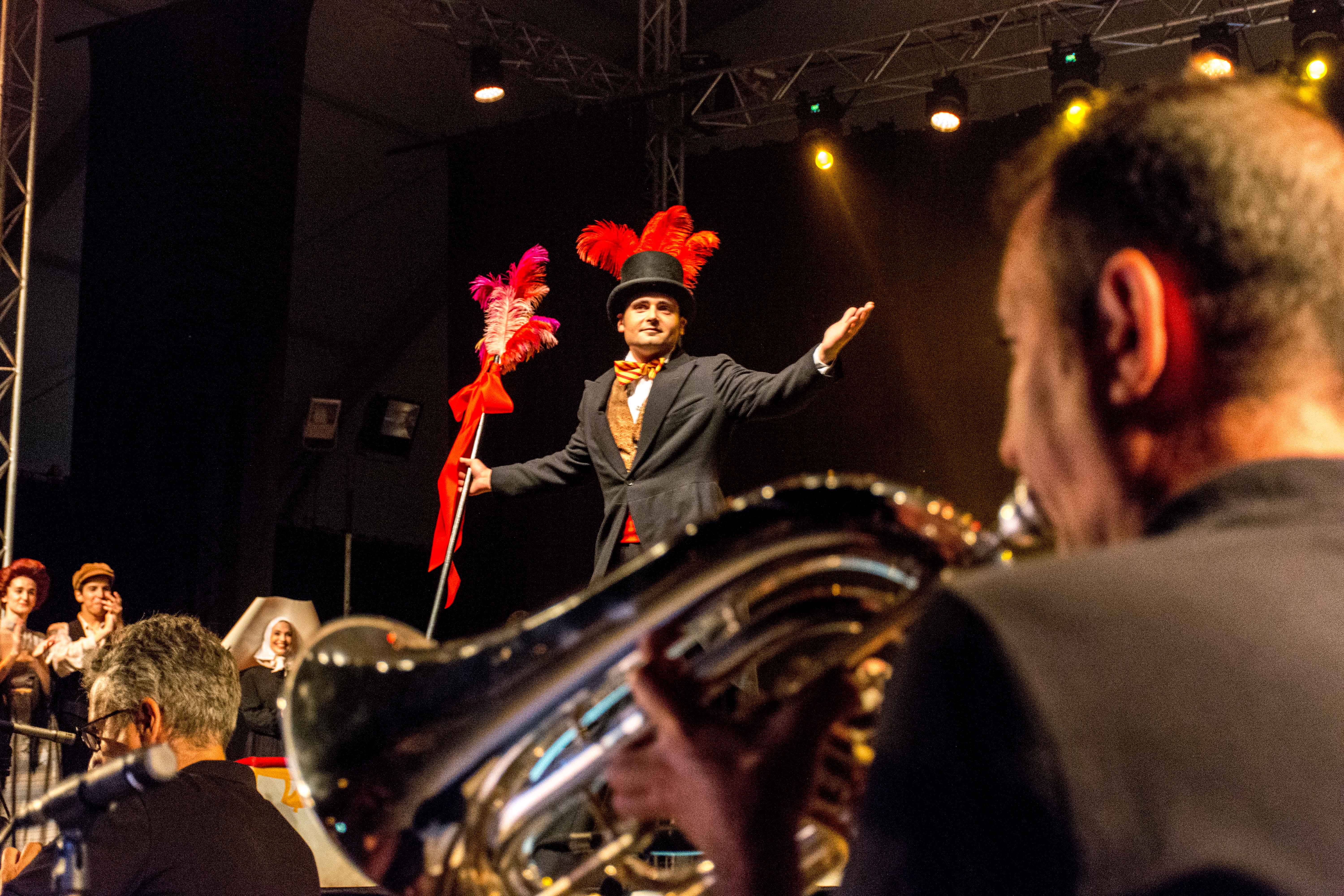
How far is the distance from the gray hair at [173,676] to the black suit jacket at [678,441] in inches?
54.5

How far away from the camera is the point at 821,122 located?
7027 millimetres

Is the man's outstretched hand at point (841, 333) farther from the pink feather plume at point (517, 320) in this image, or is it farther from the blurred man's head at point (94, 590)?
the blurred man's head at point (94, 590)

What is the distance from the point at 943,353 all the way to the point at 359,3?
4206 millimetres

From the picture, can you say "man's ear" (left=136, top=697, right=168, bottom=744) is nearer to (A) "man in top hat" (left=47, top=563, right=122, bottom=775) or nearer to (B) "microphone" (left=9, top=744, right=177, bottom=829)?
(B) "microphone" (left=9, top=744, right=177, bottom=829)

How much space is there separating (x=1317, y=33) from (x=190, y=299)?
5.47m

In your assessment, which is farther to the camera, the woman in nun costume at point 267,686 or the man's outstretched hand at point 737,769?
the woman in nun costume at point 267,686

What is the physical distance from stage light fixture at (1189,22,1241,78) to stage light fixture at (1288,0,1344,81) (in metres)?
0.28

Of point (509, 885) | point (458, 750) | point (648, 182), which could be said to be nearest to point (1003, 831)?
point (458, 750)

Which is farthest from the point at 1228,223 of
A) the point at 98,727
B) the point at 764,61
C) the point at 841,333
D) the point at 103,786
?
the point at 764,61

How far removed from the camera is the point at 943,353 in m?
6.94

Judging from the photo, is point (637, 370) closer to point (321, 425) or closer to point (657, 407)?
point (657, 407)

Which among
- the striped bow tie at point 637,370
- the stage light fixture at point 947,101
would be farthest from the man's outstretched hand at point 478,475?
the stage light fixture at point 947,101

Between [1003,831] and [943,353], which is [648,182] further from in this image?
[1003,831]

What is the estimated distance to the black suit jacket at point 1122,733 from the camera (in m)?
0.41
